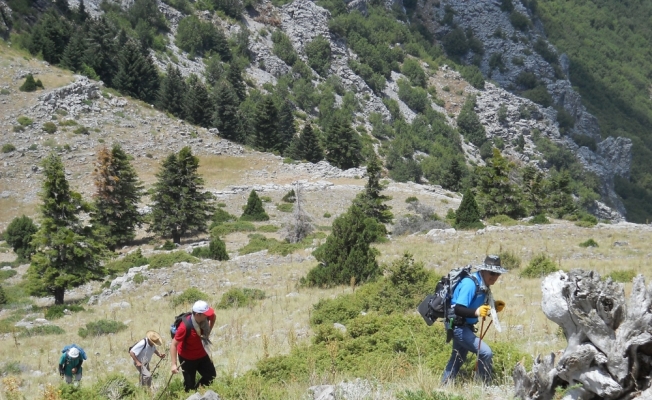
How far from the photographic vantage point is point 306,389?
4.83m

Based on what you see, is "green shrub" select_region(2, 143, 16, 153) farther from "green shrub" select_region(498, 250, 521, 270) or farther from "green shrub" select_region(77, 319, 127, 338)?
"green shrub" select_region(498, 250, 521, 270)

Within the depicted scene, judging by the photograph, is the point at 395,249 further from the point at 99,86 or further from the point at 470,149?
the point at 470,149

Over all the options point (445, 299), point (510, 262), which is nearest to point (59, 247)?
point (510, 262)

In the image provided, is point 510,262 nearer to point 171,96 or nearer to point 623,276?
point 623,276

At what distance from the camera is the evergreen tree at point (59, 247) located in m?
17.6

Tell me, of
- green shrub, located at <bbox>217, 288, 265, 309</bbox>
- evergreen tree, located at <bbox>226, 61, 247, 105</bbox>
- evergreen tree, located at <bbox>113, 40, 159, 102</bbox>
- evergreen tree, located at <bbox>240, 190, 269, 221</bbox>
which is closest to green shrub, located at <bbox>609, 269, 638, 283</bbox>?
green shrub, located at <bbox>217, 288, 265, 309</bbox>

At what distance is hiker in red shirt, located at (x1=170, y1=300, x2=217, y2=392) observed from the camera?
5.84 m

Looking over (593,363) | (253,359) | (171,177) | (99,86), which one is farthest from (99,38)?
(593,363)

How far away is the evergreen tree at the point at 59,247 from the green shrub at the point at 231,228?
997cm

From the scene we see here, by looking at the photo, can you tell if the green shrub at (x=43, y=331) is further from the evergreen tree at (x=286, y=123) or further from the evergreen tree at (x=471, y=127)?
the evergreen tree at (x=471, y=127)

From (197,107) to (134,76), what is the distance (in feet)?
23.1

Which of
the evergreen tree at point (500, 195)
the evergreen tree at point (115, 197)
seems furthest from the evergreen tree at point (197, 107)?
the evergreen tree at point (500, 195)

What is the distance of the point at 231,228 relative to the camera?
A: 28656 millimetres

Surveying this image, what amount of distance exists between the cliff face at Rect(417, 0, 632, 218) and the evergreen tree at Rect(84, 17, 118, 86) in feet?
218
